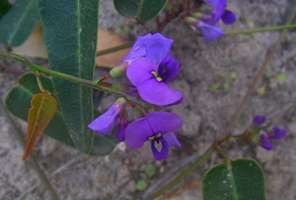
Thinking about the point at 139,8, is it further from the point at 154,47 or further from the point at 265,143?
the point at 265,143

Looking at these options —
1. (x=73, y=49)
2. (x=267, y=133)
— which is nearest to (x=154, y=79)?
(x=73, y=49)

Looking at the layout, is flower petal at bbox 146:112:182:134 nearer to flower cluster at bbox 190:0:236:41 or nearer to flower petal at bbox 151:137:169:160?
flower petal at bbox 151:137:169:160

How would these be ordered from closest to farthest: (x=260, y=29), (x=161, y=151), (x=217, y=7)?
(x=161, y=151) < (x=217, y=7) < (x=260, y=29)

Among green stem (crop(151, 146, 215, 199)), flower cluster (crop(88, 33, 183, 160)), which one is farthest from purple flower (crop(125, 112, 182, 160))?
green stem (crop(151, 146, 215, 199))

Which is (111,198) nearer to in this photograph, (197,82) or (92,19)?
(197,82)

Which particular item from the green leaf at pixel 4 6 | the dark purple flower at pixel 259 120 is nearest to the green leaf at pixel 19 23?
the green leaf at pixel 4 6
